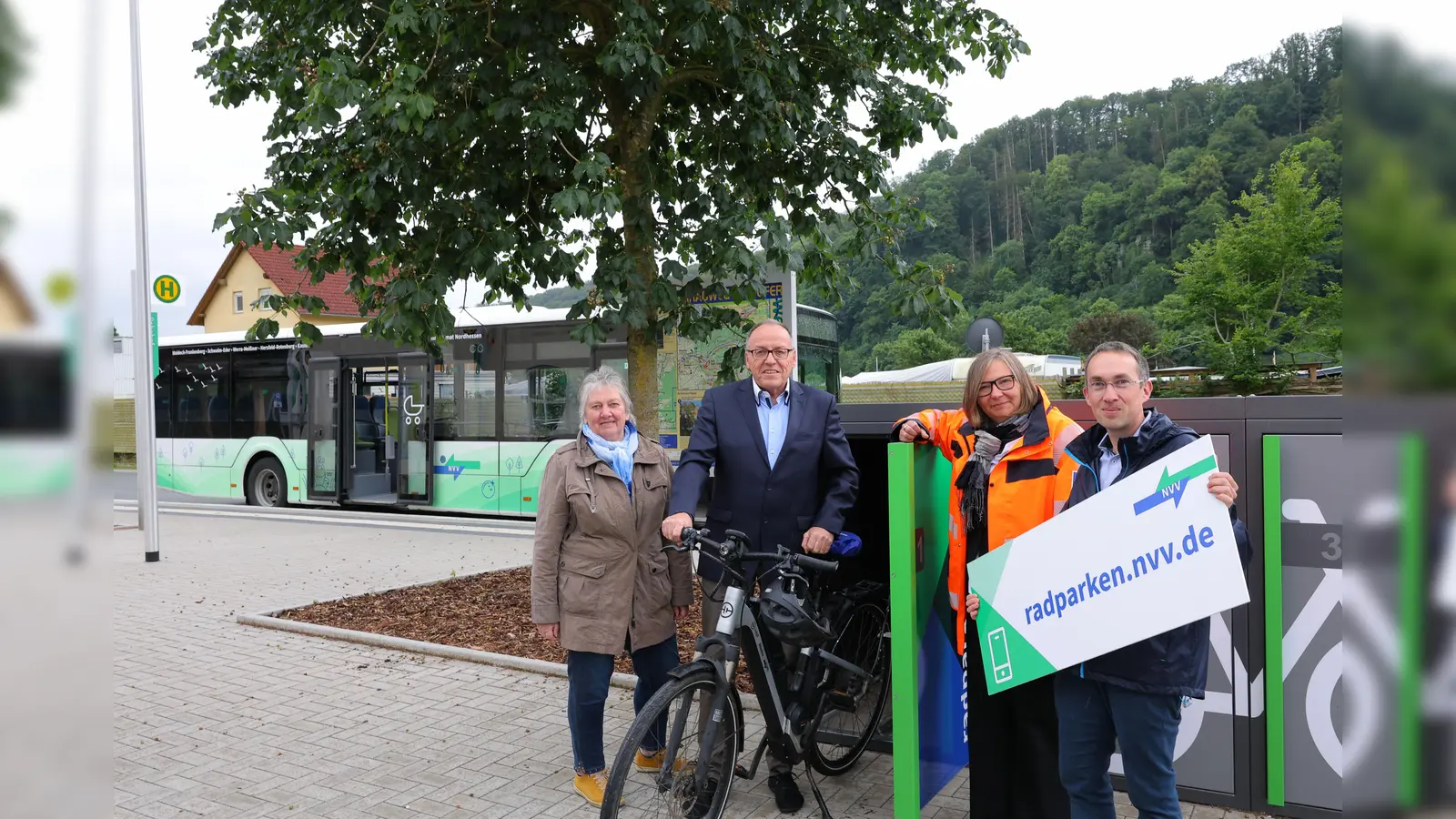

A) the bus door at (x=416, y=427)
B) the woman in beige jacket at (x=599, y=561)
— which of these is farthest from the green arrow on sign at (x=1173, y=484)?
the bus door at (x=416, y=427)

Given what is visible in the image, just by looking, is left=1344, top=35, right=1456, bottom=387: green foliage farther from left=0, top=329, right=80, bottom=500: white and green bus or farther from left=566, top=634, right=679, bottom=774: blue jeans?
left=566, top=634, right=679, bottom=774: blue jeans

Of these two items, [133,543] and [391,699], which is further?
[133,543]

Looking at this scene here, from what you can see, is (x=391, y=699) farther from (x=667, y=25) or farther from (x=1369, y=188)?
(x=1369, y=188)

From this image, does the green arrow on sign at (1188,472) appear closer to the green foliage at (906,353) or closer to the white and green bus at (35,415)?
the white and green bus at (35,415)

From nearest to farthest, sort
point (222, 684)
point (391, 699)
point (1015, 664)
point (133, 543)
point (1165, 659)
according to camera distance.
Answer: point (1165, 659), point (1015, 664), point (391, 699), point (222, 684), point (133, 543)

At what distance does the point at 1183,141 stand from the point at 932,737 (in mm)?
100360

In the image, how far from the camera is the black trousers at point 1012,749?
365cm

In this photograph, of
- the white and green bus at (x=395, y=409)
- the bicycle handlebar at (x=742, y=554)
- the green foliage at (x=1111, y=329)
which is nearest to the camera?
the bicycle handlebar at (x=742, y=554)

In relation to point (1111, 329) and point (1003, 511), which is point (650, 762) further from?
point (1111, 329)

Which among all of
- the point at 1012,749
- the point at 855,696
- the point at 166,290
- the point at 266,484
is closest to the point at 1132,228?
the point at 266,484

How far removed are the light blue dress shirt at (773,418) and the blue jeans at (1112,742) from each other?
57.7 inches

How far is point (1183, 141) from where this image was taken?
306 ft

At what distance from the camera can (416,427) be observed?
15.3 m

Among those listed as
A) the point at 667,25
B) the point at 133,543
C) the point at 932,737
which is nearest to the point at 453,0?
the point at 667,25
